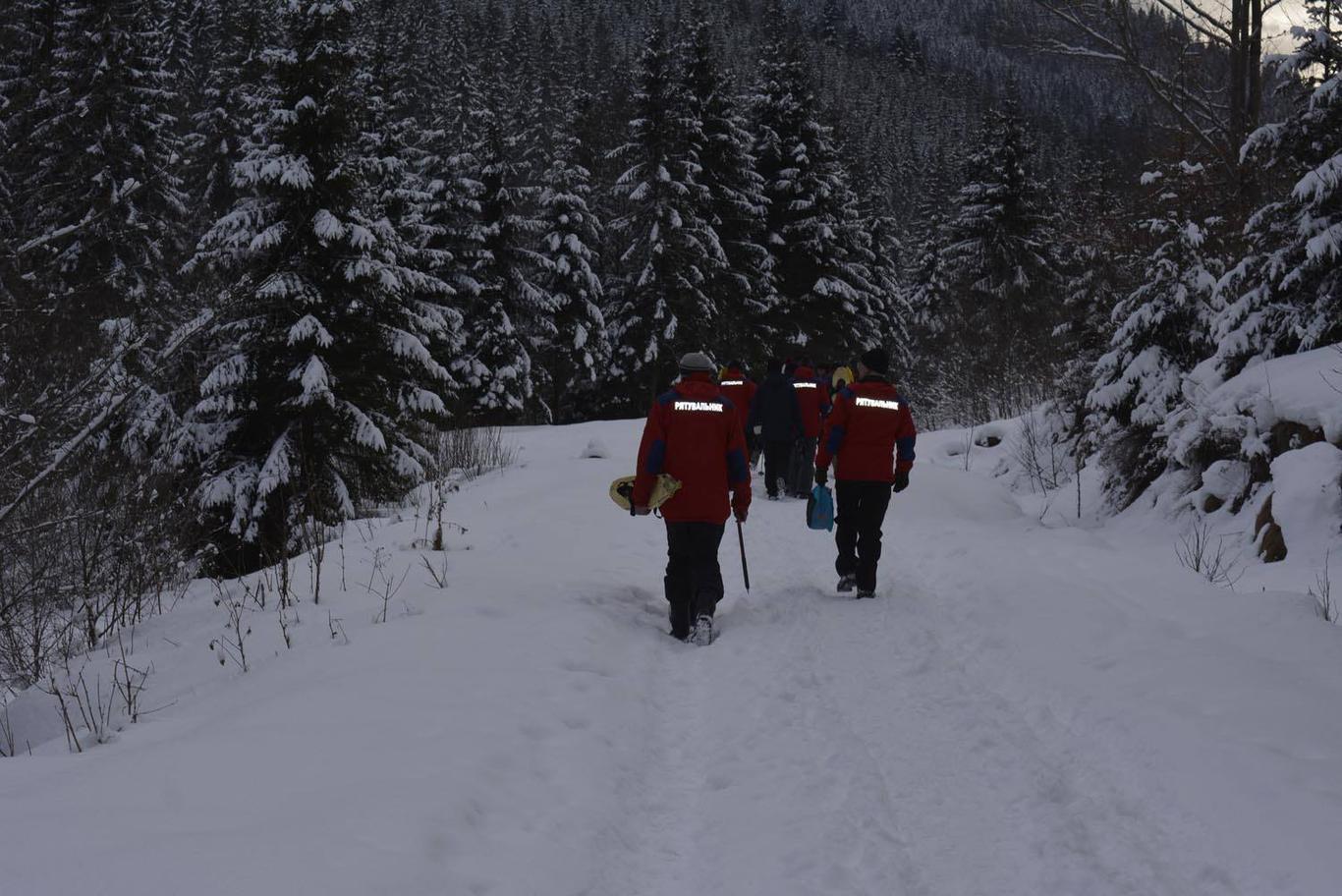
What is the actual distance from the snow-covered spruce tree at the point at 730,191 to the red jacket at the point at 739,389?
18.4m

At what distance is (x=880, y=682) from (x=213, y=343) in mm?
12638

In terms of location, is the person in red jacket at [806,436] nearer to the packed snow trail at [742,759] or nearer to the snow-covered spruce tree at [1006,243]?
the packed snow trail at [742,759]

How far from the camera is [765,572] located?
29.4 ft

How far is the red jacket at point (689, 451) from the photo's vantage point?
679cm

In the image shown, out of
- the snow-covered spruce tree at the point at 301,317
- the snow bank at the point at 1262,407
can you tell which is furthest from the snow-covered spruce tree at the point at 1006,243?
the snow-covered spruce tree at the point at 301,317

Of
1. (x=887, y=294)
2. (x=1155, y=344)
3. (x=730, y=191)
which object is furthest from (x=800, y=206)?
(x=1155, y=344)

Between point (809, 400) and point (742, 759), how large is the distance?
9.88 metres

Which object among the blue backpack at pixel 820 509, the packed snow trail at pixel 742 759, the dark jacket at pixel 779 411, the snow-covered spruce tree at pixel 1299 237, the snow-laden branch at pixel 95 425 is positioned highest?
the snow-covered spruce tree at pixel 1299 237

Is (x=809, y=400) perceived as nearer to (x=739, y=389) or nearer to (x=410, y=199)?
(x=739, y=389)

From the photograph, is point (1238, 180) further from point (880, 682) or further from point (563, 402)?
point (563, 402)

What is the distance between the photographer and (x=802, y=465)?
45.0 feet

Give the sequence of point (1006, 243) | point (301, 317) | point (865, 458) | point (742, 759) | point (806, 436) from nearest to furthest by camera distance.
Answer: point (742, 759), point (865, 458), point (301, 317), point (806, 436), point (1006, 243)

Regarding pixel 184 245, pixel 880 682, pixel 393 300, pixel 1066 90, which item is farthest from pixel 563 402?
pixel 1066 90

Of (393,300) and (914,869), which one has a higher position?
(393,300)
